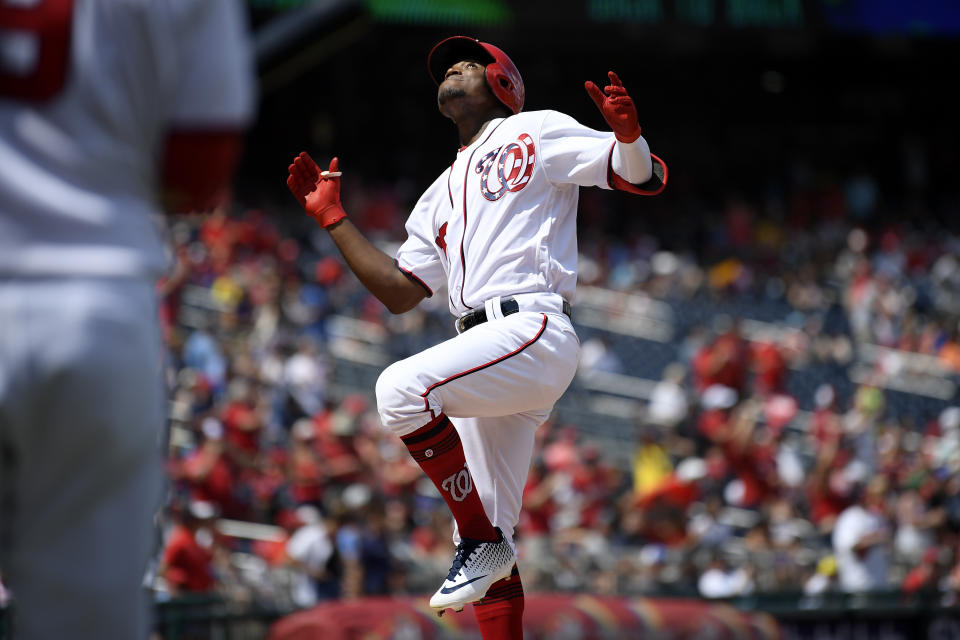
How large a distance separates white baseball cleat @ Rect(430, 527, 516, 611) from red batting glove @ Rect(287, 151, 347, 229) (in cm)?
109

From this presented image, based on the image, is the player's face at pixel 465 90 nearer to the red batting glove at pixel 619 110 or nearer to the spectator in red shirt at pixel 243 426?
the red batting glove at pixel 619 110

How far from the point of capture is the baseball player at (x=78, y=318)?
1.82m

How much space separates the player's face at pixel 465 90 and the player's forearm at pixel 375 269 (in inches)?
20.4

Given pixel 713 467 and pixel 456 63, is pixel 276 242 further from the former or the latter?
pixel 456 63

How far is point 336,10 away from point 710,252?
16296 millimetres

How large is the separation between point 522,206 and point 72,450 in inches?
89.8

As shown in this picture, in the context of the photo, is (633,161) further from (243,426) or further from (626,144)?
(243,426)

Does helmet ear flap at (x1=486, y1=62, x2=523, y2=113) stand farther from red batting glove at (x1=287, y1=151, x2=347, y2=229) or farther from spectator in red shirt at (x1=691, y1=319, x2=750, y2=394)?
spectator in red shirt at (x1=691, y1=319, x2=750, y2=394)

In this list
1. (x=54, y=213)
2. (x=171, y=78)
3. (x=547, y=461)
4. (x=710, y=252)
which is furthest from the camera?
(x=710, y=252)

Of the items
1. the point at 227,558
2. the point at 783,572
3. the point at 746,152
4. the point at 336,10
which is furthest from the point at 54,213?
the point at 746,152

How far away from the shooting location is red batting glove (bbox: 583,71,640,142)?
3596 millimetres

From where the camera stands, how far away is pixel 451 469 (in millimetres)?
3791

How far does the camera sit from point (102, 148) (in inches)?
75.2

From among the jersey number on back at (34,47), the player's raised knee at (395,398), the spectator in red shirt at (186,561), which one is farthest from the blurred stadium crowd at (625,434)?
the jersey number on back at (34,47)
